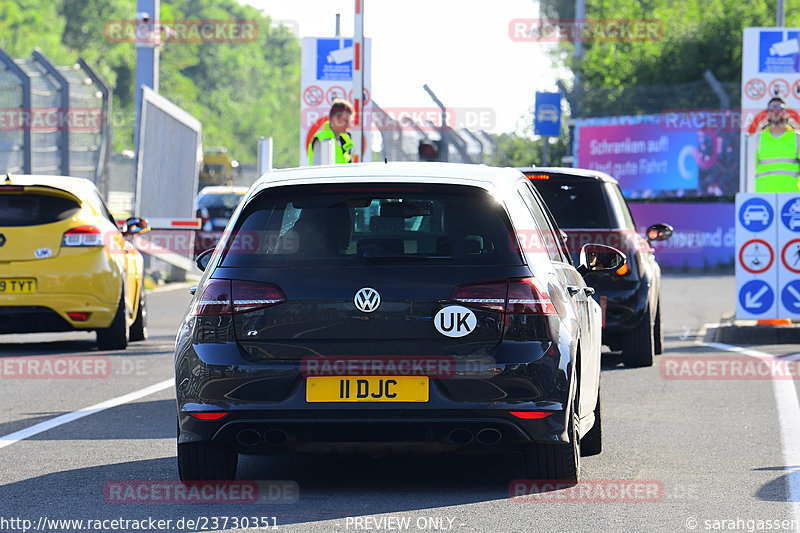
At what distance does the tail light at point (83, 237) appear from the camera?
1391cm

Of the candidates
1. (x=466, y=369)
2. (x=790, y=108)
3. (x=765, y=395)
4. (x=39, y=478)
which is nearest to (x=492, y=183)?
(x=466, y=369)

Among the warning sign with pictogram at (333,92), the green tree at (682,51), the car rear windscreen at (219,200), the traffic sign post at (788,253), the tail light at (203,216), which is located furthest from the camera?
the green tree at (682,51)

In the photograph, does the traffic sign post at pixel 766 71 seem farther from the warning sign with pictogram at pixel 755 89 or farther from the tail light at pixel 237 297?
the tail light at pixel 237 297

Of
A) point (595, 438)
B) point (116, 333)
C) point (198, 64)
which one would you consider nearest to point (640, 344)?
point (116, 333)

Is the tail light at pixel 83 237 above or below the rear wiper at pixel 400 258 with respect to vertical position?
below

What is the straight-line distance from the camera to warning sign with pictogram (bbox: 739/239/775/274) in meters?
16.3

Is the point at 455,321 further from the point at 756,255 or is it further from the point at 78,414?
the point at 756,255

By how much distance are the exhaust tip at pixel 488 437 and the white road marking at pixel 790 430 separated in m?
1.24

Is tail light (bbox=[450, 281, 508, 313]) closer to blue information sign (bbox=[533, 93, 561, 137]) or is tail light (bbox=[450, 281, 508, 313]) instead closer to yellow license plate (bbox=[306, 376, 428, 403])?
yellow license plate (bbox=[306, 376, 428, 403])

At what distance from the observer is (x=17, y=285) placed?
13789mm

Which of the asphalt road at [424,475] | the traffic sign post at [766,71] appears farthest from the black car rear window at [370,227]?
A: the traffic sign post at [766,71]

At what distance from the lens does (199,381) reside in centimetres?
680

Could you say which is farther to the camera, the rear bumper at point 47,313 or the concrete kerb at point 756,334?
the concrete kerb at point 756,334

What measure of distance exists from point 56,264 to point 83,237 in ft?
1.08
